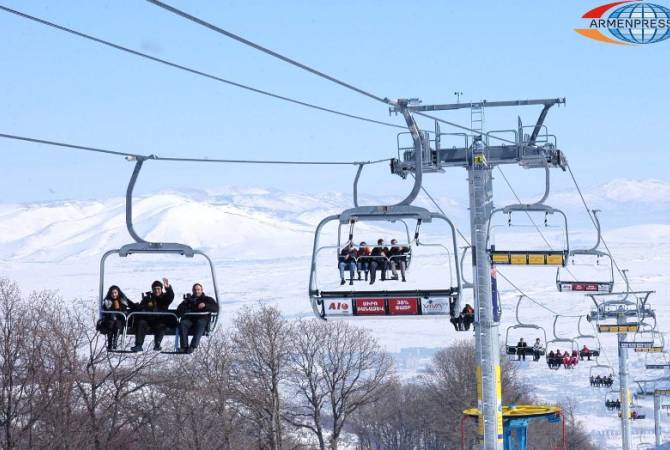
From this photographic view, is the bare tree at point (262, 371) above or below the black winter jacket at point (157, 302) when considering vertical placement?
below

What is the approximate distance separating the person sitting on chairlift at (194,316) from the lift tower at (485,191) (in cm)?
758

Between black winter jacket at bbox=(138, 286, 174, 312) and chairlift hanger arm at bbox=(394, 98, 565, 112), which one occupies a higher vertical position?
chairlift hanger arm at bbox=(394, 98, 565, 112)

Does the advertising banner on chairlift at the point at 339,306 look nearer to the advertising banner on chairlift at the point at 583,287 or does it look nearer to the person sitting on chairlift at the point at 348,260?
the person sitting on chairlift at the point at 348,260

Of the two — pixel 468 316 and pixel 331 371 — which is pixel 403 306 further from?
pixel 331 371

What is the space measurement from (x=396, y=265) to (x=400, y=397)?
2815 inches

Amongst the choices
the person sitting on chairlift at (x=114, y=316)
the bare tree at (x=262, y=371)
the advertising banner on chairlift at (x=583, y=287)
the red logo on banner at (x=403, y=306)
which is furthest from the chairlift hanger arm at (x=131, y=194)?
the bare tree at (x=262, y=371)

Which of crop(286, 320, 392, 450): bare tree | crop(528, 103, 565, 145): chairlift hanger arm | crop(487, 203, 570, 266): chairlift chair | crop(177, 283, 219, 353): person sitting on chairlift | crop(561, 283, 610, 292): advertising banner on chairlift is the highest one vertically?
crop(528, 103, 565, 145): chairlift hanger arm

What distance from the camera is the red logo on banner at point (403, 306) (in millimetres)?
17344

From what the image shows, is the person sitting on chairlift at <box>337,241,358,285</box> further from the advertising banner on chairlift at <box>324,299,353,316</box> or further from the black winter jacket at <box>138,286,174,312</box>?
the black winter jacket at <box>138,286,174,312</box>

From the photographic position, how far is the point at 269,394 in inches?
2319

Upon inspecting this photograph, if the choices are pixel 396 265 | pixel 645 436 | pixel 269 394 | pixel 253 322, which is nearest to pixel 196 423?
pixel 269 394

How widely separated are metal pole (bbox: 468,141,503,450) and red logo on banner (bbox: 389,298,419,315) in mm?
6294

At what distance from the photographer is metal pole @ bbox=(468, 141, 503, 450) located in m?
23.6

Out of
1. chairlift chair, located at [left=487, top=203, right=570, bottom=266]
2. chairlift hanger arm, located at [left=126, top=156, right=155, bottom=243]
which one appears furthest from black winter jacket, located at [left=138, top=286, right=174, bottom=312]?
chairlift chair, located at [left=487, top=203, right=570, bottom=266]
